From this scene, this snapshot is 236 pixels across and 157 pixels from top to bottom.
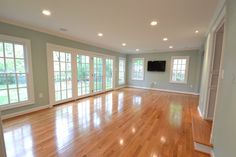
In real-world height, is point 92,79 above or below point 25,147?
above

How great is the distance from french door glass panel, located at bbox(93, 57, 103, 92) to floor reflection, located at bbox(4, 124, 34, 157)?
3369 mm

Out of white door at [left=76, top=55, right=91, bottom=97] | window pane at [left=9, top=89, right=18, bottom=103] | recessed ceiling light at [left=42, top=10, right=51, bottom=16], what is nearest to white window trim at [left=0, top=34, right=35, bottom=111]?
window pane at [left=9, top=89, right=18, bottom=103]

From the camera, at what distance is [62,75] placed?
4.18 m

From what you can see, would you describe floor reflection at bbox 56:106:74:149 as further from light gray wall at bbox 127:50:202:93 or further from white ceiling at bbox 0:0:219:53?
light gray wall at bbox 127:50:202:93

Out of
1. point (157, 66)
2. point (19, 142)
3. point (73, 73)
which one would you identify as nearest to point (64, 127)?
point (19, 142)

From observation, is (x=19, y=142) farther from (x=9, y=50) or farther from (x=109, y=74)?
(x=109, y=74)

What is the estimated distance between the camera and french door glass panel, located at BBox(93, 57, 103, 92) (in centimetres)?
558

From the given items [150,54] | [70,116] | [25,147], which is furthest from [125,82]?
[25,147]

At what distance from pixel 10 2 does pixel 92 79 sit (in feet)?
12.3

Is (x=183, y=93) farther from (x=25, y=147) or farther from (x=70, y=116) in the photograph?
(x=25, y=147)

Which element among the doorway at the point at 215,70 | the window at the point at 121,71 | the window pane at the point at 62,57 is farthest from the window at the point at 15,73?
the window at the point at 121,71

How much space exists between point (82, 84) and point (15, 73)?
7.60 feet

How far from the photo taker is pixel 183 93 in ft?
21.0

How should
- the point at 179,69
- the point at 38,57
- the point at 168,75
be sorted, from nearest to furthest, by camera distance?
the point at 38,57
the point at 179,69
the point at 168,75
